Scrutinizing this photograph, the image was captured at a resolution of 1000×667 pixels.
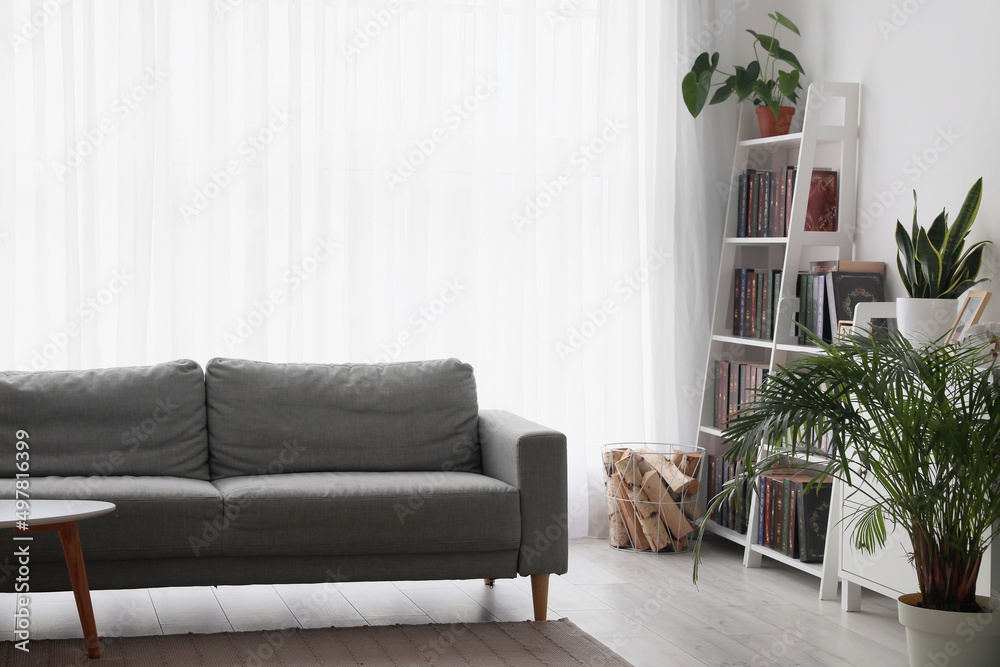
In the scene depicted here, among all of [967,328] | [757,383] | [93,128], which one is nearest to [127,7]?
[93,128]

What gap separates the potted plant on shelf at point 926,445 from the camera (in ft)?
8.47

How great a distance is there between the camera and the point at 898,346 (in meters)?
2.70

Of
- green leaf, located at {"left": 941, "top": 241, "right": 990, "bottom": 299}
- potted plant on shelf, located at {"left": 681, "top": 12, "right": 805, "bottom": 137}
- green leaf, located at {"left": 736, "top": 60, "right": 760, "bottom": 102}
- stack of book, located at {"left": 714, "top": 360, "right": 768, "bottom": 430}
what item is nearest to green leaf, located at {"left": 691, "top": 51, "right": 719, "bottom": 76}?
potted plant on shelf, located at {"left": 681, "top": 12, "right": 805, "bottom": 137}

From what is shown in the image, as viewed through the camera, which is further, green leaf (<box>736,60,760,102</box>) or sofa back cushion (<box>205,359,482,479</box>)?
green leaf (<box>736,60,760,102</box>)

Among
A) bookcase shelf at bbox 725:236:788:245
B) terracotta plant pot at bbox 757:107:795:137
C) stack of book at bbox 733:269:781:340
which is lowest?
stack of book at bbox 733:269:781:340

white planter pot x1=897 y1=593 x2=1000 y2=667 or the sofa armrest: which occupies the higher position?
the sofa armrest

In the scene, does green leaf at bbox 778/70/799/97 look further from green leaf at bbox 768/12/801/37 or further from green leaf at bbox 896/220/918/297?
green leaf at bbox 896/220/918/297

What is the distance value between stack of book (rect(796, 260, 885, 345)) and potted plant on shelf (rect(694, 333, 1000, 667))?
100 cm

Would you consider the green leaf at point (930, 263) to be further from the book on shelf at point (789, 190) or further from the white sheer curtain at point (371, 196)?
the white sheer curtain at point (371, 196)

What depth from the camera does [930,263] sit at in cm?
326

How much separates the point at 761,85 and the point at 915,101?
694 millimetres

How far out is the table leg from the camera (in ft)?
8.82

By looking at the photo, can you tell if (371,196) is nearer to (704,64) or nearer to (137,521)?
(704,64)

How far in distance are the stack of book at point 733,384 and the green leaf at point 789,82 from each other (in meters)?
1.06
